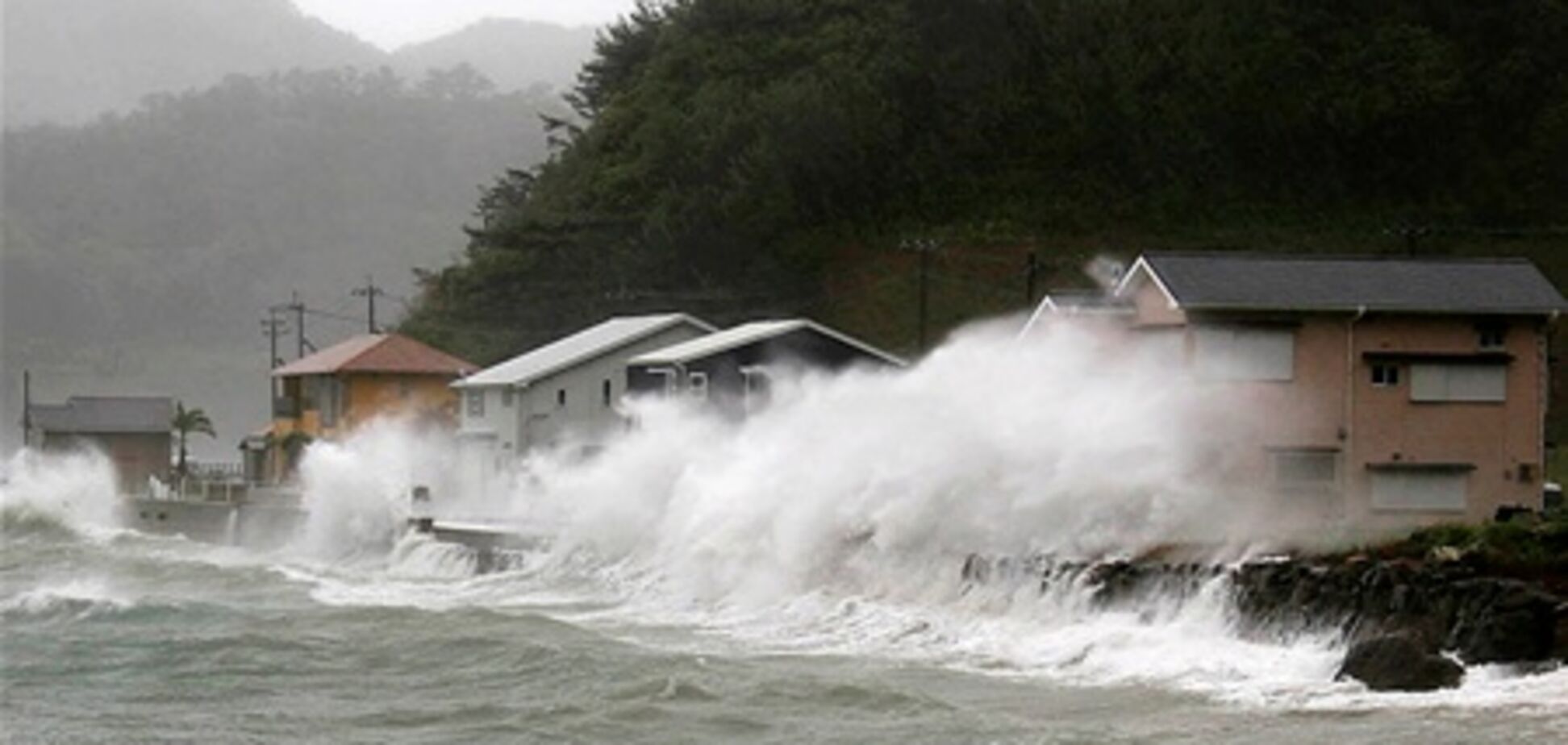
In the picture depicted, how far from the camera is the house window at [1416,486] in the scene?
37188mm

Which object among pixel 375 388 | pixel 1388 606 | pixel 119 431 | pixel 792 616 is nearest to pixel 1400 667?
pixel 1388 606

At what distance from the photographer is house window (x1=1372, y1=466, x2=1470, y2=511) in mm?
37188

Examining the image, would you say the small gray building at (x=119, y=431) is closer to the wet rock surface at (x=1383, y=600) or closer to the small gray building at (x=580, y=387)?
the small gray building at (x=580, y=387)

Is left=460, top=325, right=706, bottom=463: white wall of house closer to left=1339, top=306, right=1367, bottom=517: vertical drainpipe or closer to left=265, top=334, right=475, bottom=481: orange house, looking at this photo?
→ left=265, top=334, right=475, bottom=481: orange house

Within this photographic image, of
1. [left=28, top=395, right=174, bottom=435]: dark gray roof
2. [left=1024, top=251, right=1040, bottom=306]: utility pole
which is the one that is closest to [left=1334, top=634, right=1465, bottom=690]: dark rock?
[left=1024, top=251, right=1040, bottom=306]: utility pole

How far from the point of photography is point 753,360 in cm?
5331

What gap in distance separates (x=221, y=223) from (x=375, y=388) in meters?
98.1

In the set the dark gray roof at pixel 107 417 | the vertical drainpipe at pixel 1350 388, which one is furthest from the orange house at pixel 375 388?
the vertical drainpipe at pixel 1350 388

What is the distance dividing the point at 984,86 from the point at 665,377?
19.0 m

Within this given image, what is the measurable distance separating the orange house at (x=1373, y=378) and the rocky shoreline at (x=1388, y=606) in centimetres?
831

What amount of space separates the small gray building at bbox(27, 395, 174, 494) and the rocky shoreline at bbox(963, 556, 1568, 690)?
59600 mm

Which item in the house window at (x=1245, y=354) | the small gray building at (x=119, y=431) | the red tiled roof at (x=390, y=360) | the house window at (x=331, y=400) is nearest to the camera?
the house window at (x=1245, y=354)

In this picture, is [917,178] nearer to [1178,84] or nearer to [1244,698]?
[1178,84]

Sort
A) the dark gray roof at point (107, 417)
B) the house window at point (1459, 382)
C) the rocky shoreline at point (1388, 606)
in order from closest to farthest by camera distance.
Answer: the rocky shoreline at point (1388, 606) < the house window at point (1459, 382) < the dark gray roof at point (107, 417)
